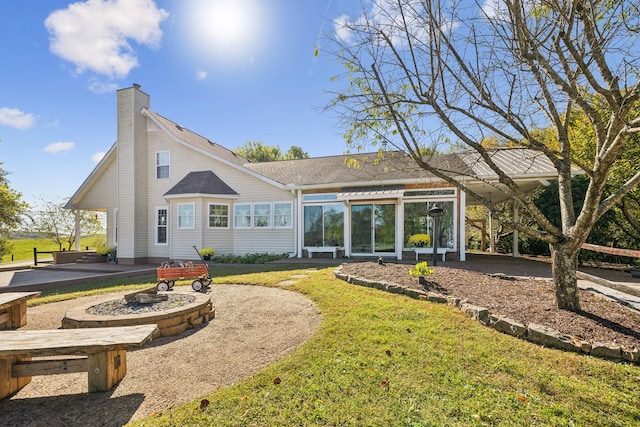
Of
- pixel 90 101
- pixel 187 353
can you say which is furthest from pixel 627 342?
pixel 90 101

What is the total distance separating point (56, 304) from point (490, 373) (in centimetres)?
855

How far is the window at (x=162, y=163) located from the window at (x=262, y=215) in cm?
570

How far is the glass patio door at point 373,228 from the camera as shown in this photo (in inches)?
538

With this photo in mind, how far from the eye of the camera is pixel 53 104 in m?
13.1

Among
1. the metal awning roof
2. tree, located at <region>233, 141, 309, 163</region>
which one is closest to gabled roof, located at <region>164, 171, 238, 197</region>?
the metal awning roof

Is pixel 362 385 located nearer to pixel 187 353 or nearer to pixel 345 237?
pixel 187 353

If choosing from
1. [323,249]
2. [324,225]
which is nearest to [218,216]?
[324,225]

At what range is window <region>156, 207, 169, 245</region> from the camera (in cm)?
1636

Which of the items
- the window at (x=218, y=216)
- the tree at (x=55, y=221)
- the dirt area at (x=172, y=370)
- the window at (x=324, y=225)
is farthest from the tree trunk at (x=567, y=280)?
the tree at (x=55, y=221)

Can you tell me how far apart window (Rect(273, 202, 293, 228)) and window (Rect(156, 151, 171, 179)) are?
679cm

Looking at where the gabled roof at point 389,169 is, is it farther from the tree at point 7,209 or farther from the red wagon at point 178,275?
the tree at point 7,209

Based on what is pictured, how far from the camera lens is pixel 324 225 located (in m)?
14.6

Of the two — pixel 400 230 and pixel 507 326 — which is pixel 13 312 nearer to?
pixel 507 326

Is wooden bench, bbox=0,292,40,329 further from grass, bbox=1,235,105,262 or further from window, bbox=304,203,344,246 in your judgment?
grass, bbox=1,235,105,262
